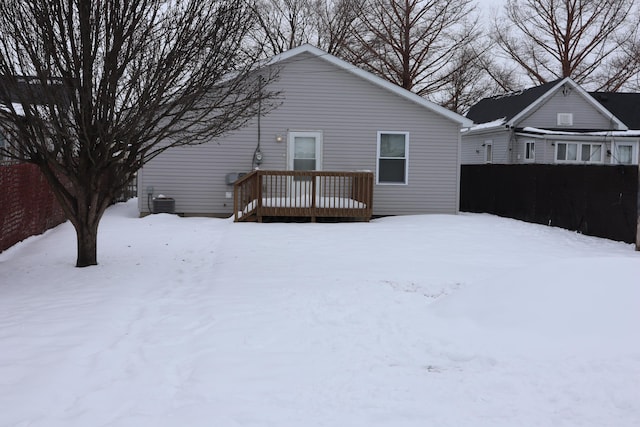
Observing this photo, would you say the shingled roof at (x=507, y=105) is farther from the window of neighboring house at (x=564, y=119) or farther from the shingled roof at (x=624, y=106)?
the shingled roof at (x=624, y=106)

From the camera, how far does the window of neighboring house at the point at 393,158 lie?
56.3 feet

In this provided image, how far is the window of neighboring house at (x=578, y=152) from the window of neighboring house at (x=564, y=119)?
140cm

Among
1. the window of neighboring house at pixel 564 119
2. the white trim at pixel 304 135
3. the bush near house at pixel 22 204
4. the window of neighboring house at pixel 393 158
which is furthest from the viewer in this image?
the window of neighboring house at pixel 564 119

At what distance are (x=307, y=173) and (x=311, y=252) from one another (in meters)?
4.73

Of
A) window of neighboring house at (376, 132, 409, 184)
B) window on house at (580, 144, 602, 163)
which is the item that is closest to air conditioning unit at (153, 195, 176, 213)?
window of neighboring house at (376, 132, 409, 184)

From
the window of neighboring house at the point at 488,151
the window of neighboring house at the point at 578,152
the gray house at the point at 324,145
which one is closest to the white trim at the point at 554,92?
the window of neighboring house at the point at 578,152

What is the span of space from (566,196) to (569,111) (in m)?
11.9

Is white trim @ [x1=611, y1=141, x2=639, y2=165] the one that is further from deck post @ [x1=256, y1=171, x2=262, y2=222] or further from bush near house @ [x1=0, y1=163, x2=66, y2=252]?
bush near house @ [x1=0, y1=163, x2=66, y2=252]

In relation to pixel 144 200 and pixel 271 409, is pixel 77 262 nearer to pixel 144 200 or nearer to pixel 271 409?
pixel 271 409

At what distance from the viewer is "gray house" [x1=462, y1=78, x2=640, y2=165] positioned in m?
24.2

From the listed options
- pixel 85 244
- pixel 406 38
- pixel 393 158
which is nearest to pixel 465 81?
pixel 406 38

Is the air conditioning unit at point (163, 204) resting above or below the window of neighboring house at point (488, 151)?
below

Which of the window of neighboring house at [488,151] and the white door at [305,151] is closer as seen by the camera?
the white door at [305,151]

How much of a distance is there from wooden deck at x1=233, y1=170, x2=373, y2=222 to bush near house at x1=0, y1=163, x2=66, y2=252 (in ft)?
13.2
